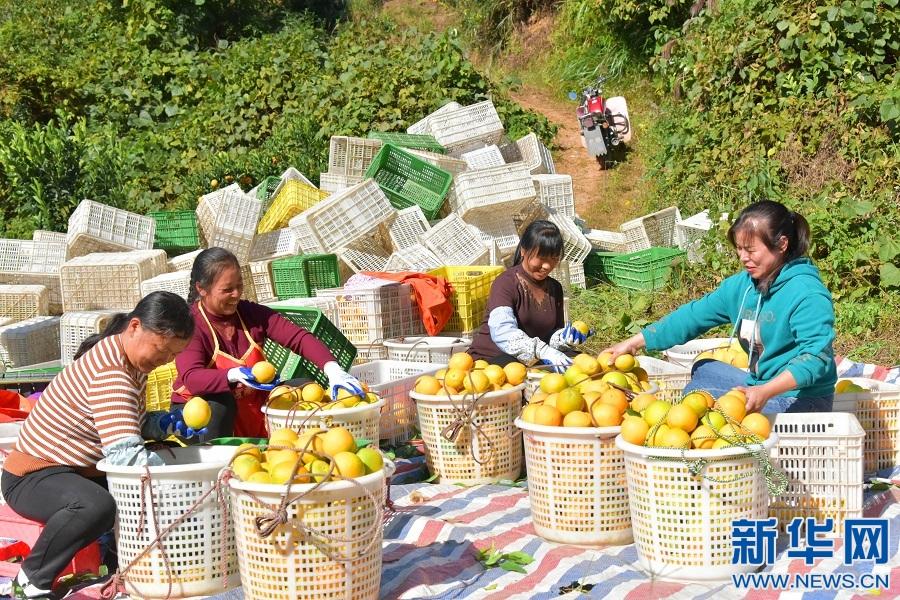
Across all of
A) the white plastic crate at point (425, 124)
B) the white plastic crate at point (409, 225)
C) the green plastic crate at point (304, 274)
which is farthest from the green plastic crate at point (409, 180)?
the white plastic crate at point (425, 124)

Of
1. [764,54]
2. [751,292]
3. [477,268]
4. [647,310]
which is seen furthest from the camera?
[764,54]

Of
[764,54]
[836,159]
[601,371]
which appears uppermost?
[764,54]

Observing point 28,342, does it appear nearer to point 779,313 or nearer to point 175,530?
point 175,530

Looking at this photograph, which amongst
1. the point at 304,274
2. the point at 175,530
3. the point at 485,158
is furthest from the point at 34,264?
the point at 175,530

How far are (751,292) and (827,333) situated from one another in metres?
0.45

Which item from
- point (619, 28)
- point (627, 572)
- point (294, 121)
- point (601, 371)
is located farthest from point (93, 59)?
point (627, 572)

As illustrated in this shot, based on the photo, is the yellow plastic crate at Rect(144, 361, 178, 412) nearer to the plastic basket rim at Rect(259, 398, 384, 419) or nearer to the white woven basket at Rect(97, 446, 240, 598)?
the plastic basket rim at Rect(259, 398, 384, 419)

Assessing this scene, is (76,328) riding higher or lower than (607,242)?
lower

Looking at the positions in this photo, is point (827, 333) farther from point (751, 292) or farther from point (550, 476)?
point (550, 476)

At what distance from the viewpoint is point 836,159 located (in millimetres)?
9148

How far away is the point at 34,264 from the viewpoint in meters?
9.27

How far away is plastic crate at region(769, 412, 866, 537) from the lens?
13.5 feet

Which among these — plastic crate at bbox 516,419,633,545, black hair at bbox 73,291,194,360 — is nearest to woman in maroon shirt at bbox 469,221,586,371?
plastic crate at bbox 516,419,633,545

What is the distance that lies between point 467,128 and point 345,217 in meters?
2.45
